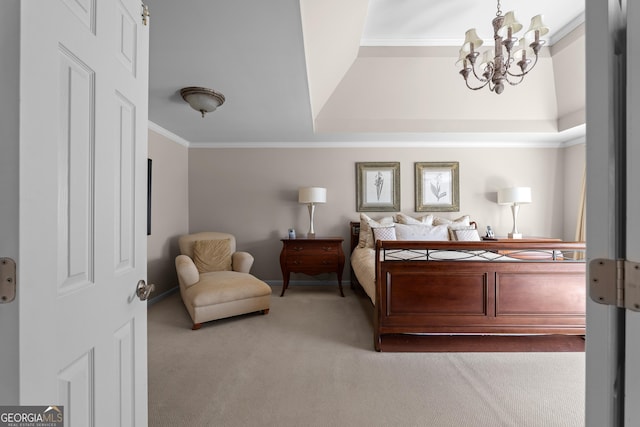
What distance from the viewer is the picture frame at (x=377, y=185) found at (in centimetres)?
445

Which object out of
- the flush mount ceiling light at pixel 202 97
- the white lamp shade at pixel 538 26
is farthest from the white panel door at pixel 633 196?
the flush mount ceiling light at pixel 202 97

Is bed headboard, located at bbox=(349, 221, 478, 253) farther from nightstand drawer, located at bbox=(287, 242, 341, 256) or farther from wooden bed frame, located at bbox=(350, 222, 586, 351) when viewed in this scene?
wooden bed frame, located at bbox=(350, 222, 586, 351)

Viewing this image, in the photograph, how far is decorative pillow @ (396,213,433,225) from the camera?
4105 millimetres

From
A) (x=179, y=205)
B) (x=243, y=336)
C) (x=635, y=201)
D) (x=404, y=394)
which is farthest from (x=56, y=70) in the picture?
(x=179, y=205)

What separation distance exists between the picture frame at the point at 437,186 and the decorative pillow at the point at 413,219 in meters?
0.23

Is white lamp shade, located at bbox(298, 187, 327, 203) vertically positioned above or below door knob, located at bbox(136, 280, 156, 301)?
above

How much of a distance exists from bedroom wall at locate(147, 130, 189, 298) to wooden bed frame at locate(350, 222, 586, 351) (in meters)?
2.92

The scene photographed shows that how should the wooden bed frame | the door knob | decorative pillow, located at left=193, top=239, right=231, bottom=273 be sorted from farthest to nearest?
decorative pillow, located at left=193, top=239, right=231, bottom=273, the wooden bed frame, the door knob

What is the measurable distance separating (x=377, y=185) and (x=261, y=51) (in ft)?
9.45

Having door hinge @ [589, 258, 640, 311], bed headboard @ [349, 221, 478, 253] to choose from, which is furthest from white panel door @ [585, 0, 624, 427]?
bed headboard @ [349, 221, 478, 253]

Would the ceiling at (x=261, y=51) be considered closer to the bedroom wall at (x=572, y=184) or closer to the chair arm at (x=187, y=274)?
the bedroom wall at (x=572, y=184)

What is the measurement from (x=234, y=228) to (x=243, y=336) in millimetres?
2185
